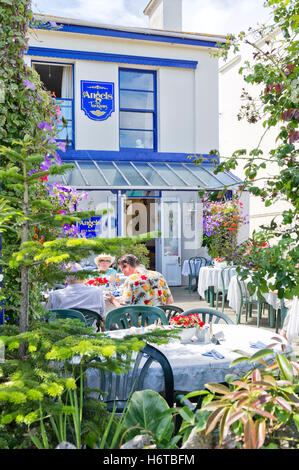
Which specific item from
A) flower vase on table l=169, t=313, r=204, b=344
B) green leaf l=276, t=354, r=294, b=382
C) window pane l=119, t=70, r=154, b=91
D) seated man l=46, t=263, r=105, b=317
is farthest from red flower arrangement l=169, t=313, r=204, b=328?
window pane l=119, t=70, r=154, b=91

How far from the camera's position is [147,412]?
62.5 inches

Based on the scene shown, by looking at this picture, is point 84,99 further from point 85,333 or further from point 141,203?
point 85,333

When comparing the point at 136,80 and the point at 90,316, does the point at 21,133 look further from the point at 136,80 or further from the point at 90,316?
the point at 136,80

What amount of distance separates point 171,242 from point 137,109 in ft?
13.3

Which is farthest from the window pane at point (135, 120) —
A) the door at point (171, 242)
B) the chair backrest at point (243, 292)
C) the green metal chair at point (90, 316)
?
the green metal chair at point (90, 316)

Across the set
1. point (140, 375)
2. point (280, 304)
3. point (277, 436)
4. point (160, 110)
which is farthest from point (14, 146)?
point (160, 110)

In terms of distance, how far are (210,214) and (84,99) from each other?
4.97 m

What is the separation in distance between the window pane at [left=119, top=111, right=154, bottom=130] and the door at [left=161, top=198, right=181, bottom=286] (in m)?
2.34

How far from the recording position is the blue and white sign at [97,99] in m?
12.0

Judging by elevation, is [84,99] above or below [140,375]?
above

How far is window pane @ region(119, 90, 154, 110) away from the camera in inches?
495

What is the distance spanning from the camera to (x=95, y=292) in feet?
14.9

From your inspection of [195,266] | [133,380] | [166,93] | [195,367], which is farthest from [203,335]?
[166,93]

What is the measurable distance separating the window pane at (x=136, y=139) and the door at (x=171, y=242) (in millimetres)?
1773
